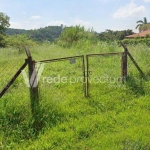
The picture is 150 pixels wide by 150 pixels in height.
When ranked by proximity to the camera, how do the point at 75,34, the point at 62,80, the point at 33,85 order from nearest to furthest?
the point at 33,85 < the point at 62,80 < the point at 75,34

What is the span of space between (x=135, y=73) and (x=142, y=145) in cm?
422

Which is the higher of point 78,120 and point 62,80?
point 62,80

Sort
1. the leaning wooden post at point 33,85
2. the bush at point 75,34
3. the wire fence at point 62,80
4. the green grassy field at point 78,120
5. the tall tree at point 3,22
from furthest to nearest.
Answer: the tall tree at point 3,22
the bush at point 75,34
the wire fence at point 62,80
the leaning wooden post at point 33,85
the green grassy field at point 78,120

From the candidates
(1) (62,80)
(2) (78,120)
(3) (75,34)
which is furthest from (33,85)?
(3) (75,34)

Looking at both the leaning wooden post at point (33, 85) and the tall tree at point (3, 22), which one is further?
the tall tree at point (3, 22)

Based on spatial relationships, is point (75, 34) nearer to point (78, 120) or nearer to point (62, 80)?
point (62, 80)

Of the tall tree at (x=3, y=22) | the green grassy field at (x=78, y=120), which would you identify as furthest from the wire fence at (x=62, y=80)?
the tall tree at (x=3, y=22)

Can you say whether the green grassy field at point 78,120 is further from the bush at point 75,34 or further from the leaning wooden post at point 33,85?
the bush at point 75,34

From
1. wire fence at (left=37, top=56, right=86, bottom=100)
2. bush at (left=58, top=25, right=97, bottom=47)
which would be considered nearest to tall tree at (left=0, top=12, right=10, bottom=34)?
bush at (left=58, top=25, right=97, bottom=47)

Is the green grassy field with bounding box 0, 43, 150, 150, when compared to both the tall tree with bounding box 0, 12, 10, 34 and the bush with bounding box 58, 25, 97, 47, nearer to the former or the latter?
the bush with bounding box 58, 25, 97, 47

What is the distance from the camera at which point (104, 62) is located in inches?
385

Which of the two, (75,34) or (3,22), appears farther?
(3,22)

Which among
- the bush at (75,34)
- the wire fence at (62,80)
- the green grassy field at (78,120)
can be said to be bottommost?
the green grassy field at (78,120)

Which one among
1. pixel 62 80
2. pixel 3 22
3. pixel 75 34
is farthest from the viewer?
pixel 3 22
